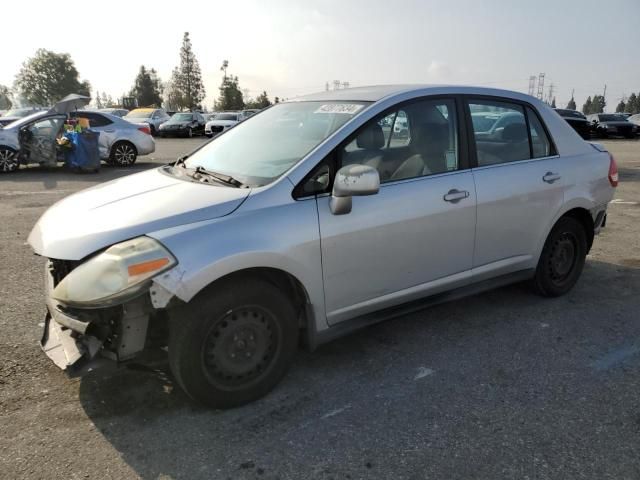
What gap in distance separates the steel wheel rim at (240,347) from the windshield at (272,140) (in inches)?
31.0

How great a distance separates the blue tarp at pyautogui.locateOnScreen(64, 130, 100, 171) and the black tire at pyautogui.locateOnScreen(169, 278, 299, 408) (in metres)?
11.2

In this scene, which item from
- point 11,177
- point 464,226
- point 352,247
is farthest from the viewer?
point 11,177

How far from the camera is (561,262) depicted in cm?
448

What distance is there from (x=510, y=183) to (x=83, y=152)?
36.9 ft

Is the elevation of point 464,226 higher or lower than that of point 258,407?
higher

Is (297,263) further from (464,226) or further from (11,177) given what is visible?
(11,177)

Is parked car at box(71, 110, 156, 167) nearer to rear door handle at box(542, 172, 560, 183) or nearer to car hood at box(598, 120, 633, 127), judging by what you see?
rear door handle at box(542, 172, 560, 183)

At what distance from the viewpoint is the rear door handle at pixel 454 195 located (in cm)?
347

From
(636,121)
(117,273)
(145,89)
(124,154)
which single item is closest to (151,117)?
(124,154)

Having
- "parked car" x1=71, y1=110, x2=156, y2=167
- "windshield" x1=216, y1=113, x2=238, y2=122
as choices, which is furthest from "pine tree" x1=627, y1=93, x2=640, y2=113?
"parked car" x1=71, y1=110, x2=156, y2=167

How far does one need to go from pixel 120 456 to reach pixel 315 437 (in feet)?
3.12

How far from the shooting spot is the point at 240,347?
2.80m

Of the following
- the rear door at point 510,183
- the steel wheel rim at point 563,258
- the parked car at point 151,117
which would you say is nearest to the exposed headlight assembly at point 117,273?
the rear door at point 510,183

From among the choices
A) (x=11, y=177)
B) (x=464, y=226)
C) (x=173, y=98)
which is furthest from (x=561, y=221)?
(x=173, y=98)
